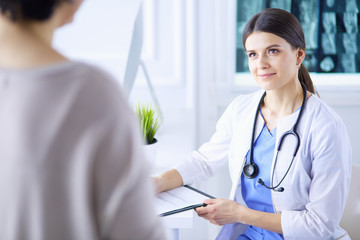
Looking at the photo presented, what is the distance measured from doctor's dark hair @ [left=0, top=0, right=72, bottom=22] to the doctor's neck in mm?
949

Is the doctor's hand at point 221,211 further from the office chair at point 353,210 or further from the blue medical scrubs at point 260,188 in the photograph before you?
the office chair at point 353,210

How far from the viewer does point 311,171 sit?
1.18m

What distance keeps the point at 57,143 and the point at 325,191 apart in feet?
2.82

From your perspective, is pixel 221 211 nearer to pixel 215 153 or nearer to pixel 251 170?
pixel 251 170

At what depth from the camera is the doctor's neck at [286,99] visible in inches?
50.4

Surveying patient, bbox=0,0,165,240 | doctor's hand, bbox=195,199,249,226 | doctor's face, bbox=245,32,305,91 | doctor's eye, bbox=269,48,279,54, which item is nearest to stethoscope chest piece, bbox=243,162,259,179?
doctor's hand, bbox=195,199,249,226

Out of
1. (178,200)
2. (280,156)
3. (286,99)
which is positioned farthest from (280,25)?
(178,200)

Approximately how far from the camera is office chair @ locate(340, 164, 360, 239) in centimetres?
135

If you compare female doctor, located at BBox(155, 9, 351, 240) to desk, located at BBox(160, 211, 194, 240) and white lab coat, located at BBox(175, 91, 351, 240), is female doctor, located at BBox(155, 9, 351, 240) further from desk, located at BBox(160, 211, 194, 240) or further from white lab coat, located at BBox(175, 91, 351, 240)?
desk, located at BBox(160, 211, 194, 240)

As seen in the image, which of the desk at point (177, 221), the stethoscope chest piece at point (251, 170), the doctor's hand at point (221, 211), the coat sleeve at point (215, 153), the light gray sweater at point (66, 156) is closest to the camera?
the light gray sweater at point (66, 156)

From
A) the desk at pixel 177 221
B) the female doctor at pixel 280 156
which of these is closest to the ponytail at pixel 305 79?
the female doctor at pixel 280 156

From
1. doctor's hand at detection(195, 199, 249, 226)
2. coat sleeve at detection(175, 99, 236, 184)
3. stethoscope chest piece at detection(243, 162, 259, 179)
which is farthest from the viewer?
coat sleeve at detection(175, 99, 236, 184)

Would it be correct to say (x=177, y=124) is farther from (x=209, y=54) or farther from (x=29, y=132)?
(x=29, y=132)

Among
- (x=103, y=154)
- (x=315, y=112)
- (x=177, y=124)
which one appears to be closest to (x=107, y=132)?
(x=103, y=154)
